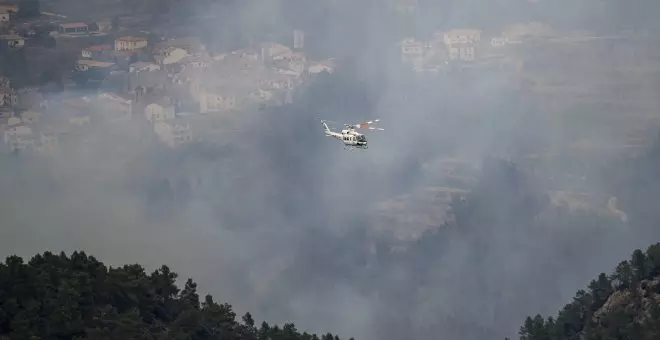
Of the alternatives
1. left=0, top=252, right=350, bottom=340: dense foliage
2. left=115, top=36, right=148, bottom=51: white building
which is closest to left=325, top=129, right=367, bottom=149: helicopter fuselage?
left=0, top=252, right=350, bottom=340: dense foliage

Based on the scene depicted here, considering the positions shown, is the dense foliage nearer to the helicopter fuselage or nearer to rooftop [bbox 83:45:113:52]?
the helicopter fuselage

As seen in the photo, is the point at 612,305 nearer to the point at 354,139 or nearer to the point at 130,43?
the point at 354,139

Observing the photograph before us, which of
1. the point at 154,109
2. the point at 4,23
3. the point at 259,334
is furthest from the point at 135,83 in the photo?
the point at 259,334

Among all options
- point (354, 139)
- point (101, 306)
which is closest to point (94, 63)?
point (354, 139)

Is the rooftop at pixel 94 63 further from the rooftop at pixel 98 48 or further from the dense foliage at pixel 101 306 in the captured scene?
the dense foliage at pixel 101 306

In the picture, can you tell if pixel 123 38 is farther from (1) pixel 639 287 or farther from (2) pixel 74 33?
(1) pixel 639 287

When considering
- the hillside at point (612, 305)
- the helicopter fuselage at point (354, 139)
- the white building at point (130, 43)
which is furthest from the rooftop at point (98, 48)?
the hillside at point (612, 305)
